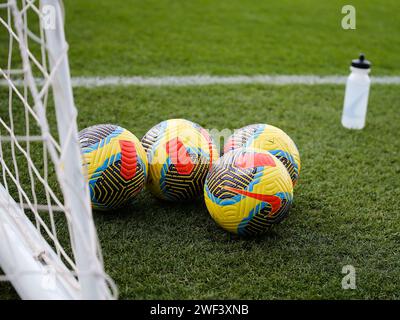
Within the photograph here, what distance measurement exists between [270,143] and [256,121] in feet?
4.56

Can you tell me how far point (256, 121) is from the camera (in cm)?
417

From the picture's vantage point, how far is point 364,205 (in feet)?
9.92

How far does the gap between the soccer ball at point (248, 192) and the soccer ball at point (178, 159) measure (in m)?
0.22

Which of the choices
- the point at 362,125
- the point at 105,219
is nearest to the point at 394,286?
the point at 105,219

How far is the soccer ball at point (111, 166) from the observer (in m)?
2.62

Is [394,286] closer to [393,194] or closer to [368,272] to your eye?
[368,272]

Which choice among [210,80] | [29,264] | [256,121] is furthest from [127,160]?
[210,80]

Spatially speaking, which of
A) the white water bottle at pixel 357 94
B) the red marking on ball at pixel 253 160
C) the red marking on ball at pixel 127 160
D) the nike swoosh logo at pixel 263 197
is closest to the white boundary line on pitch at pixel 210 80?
the white water bottle at pixel 357 94

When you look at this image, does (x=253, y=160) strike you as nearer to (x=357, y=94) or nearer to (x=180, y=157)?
(x=180, y=157)

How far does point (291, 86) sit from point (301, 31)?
7.39 ft

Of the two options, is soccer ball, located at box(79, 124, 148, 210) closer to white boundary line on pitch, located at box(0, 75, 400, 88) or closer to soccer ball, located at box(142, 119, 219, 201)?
soccer ball, located at box(142, 119, 219, 201)

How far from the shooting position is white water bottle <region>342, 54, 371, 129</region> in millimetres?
3898

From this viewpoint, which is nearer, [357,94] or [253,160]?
[253,160]

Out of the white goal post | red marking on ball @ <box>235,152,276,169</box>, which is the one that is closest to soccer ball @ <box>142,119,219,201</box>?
red marking on ball @ <box>235,152,276,169</box>
